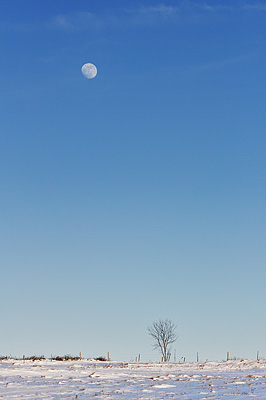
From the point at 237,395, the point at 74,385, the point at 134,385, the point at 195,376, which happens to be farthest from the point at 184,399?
the point at 195,376

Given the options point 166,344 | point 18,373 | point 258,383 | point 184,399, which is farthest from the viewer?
point 166,344

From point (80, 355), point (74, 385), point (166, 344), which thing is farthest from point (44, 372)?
point (166, 344)

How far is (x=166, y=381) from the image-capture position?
3575cm

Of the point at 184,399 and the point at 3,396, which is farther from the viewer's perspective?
the point at 3,396

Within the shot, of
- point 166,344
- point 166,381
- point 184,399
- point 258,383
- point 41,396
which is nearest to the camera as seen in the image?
point 184,399

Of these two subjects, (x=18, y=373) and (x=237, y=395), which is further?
(x=18, y=373)

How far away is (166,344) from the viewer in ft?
383

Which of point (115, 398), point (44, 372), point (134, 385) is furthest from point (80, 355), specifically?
point (115, 398)

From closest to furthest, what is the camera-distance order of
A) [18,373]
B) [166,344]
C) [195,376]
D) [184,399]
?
[184,399] → [195,376] → [18,373] → [166,344]

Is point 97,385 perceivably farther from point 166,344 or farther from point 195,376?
point 166,344

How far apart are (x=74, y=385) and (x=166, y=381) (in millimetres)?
6717

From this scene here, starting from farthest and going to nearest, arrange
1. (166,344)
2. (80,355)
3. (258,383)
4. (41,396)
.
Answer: (166,344), (80,355), (258,383), (41,396)

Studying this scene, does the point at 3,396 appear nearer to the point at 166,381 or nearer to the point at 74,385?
the point at 74,385

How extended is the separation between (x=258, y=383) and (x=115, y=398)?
10567mm
